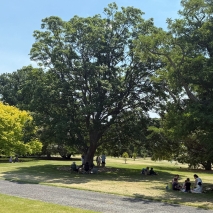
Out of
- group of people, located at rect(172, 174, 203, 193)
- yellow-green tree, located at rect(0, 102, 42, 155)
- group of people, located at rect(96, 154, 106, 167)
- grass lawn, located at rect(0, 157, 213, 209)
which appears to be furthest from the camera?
yellow-green tree, located at rect(0, 102, 42, 155)

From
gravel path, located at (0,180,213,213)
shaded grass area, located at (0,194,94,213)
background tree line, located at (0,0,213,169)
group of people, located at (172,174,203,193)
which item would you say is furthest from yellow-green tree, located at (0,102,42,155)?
shaded grass area, located at (0,194,94,213)

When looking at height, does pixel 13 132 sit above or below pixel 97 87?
below

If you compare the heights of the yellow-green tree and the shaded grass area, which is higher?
the yellow-green tree

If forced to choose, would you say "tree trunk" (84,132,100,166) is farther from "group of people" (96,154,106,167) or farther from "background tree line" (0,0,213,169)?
"group of people" (96,154,106,167)

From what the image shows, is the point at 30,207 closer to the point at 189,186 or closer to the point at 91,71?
the point at 189,186

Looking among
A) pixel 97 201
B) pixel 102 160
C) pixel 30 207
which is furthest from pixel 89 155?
pixel 30 207

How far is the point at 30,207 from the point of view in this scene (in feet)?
35.3

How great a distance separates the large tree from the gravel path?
515 inches

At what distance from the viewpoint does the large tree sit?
2882cm

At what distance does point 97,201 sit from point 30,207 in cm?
319

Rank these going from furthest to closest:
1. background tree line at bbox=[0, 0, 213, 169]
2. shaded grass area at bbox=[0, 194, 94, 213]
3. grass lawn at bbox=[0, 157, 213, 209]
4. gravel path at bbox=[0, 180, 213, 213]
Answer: background tree line at bbox=[0, 0, 213, 169]
grass lawn at bbox=[0, 157, 213, 209]
gravel path at bbox=[0, 180, 213, 213]
shaded grass area at bbox=[0, 194, 94, 213]

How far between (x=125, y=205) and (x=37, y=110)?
20.1 metres

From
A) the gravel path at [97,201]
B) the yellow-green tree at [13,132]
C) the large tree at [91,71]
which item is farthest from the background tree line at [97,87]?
the gravel path at [97,201]

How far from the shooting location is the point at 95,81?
27.7 m
